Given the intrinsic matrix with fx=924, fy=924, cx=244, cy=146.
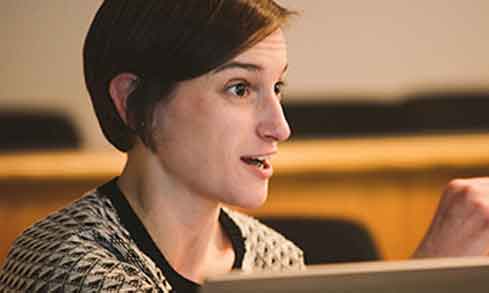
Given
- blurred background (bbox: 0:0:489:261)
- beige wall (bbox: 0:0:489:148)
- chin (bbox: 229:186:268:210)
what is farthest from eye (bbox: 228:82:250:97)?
beige wall (bbox: 0:0:489:148)

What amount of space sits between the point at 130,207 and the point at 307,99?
3.77 feet

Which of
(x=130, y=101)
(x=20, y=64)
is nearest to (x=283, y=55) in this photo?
(x=130, y=101)

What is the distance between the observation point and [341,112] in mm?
2354

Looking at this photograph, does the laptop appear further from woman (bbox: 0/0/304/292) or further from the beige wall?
the beige wall

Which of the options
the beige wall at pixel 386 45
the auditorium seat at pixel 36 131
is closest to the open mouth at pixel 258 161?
the auditorium seat at pixel 36 131

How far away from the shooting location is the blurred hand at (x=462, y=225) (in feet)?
4.31

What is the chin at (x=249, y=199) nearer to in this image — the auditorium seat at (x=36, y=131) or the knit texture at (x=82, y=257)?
the knit texture at (x=82, y=257)

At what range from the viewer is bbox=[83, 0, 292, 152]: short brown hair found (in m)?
1.21

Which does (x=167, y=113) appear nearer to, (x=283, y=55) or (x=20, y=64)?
(x=283, y=55)

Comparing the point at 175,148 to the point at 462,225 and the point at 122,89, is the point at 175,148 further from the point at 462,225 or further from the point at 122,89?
the point at 462,225

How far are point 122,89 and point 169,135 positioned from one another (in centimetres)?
10

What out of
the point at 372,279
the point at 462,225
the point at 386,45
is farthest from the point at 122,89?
the point at 386,45

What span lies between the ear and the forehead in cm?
16

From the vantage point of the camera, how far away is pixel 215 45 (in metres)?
1.22
